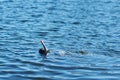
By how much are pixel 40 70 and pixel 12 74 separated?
122cm

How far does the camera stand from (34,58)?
752 inches

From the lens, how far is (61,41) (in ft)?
73.6

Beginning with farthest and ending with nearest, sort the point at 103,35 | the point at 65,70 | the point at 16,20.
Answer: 1. the point at 16,20
2. the point at 103,35
3. the point at 65,70

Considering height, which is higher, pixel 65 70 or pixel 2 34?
pixel 2 34

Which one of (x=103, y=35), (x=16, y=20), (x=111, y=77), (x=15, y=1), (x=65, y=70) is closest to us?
(x=111, y=77)

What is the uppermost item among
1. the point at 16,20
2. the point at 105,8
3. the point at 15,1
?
the point at 15,1

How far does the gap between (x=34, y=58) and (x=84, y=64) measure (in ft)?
8.13

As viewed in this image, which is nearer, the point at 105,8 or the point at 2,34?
the point at 2,34

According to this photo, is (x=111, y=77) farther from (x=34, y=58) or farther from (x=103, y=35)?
(x=103, y=35)

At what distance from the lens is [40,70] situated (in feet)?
57.0

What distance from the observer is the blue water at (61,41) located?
17.1 meters

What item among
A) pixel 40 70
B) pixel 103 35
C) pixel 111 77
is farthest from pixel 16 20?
pixel 111 77

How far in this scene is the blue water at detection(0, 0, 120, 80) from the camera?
17.1 m

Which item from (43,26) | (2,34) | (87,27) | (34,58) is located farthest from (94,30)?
(34,58)
